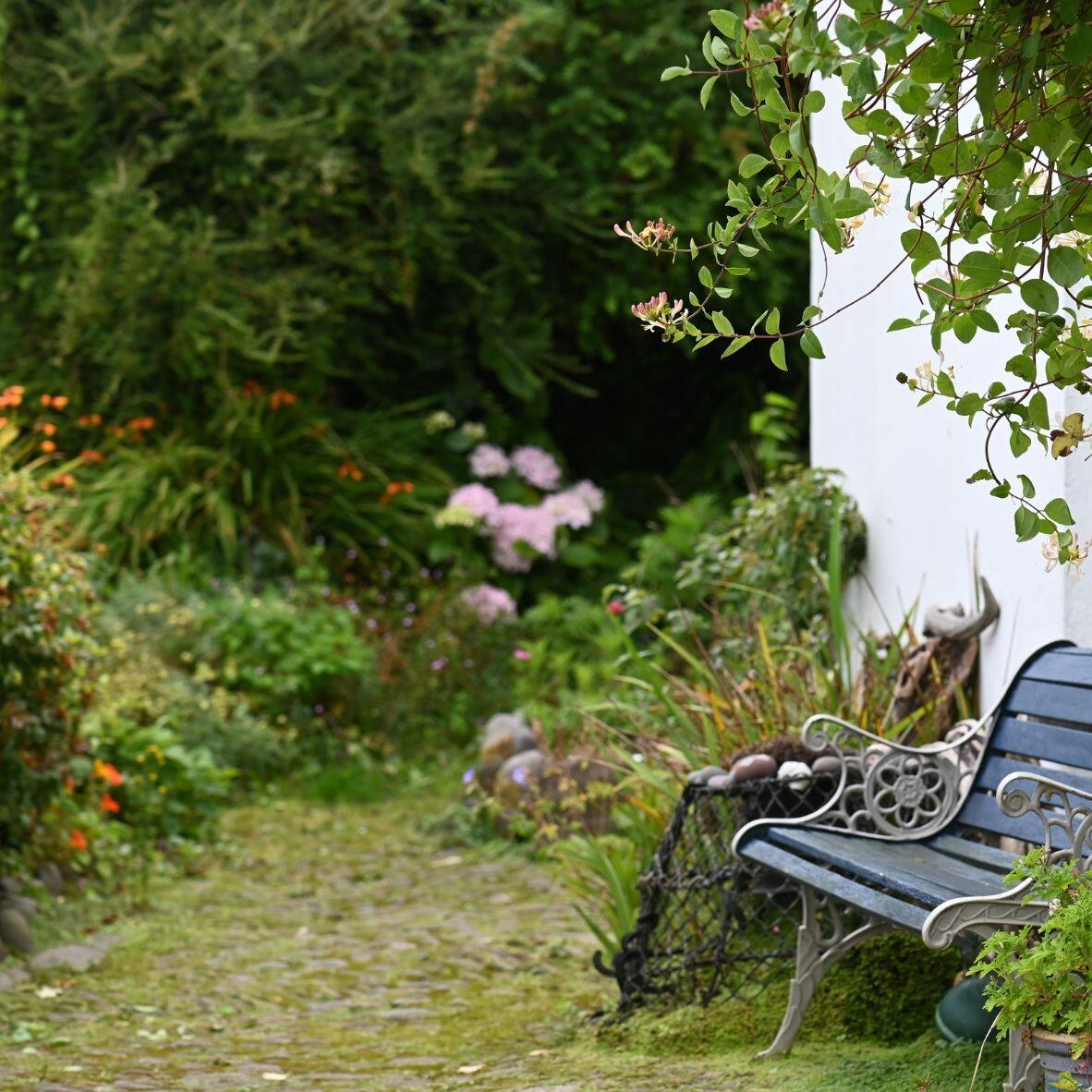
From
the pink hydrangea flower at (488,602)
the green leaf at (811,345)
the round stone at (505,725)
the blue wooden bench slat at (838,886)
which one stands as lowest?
the round stone at (505,725)

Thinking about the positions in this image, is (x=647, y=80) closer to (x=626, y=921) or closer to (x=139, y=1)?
(x=139, y=1)

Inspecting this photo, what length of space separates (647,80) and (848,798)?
7.14 meters

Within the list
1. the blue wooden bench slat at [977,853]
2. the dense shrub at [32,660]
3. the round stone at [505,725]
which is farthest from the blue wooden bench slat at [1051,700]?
the round stone at [505,725]

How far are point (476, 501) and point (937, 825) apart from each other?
5924mm

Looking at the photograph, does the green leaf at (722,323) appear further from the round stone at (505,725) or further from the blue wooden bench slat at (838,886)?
the round stone at (505,725)

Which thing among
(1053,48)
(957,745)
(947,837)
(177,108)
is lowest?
(947,837)

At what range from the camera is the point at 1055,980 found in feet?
7.84

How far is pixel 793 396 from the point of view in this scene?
11305mm

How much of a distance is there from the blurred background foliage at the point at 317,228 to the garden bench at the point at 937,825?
5.46 m

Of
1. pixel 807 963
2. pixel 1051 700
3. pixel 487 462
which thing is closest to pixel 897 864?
pixel 807 963

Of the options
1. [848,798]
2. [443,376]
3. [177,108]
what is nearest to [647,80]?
[443,376]

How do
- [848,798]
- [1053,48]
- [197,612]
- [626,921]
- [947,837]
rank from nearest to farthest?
[1053,48] < [947,837] < [848,798] < [626,921] < [197,612]

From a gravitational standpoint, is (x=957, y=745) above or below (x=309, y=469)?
below

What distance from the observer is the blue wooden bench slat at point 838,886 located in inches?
114
